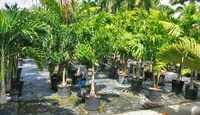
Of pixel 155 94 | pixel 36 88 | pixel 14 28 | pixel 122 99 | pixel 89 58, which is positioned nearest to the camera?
pixel 14 28

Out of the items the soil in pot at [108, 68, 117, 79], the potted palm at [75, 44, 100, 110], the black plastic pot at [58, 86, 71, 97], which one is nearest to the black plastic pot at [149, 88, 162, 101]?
the potted palm at [75, 44, 100, 110]

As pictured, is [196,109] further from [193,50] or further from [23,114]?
[23,114]

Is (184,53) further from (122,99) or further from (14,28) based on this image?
(122,99)

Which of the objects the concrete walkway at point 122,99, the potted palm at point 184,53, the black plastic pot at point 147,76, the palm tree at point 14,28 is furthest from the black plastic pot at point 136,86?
the potted palm at point 184,53

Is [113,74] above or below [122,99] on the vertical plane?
above

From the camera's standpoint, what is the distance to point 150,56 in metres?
8.85

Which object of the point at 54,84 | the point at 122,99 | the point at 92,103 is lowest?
the point at 122,99

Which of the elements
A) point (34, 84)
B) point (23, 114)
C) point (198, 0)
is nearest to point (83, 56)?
point (23, 114)

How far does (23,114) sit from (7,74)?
2114 mm

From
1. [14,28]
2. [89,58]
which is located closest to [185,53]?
[89,58]

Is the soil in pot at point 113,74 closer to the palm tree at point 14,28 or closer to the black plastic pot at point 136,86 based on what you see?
the black plastic pot at point 136,86

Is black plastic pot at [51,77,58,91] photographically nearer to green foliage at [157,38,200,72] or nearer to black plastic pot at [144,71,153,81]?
black plastic pot at [144,71,153,81]

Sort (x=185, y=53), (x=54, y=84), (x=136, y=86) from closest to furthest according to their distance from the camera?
1. (x=185, y=53)
2. (x=54, y=84)
3. (x=136, y=86)

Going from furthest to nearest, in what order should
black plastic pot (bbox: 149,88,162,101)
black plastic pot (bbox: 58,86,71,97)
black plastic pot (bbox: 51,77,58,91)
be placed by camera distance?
black plastic pot (bbox: 51,77,58,91) < black plastic pot (bbox: 58,86,71,97) < black plastic pot (bbox: 149,88,162,101)
